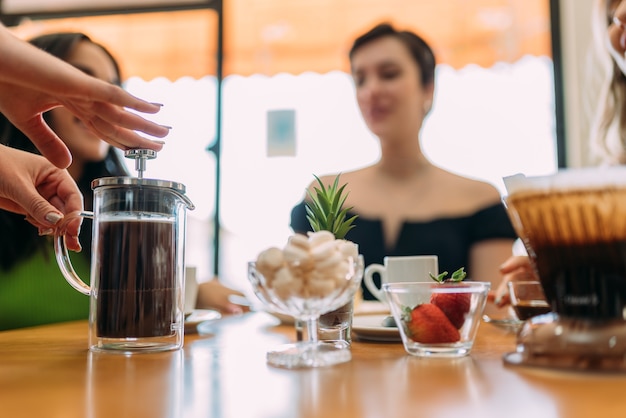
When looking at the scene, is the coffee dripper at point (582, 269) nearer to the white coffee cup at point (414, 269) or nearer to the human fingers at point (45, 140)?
the white coffee cup at point (414, 269)

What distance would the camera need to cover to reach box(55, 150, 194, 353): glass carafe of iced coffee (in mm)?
740

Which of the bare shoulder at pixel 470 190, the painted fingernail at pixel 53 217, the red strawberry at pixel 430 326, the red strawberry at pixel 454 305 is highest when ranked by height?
the bare shoulder at pixel 470 190

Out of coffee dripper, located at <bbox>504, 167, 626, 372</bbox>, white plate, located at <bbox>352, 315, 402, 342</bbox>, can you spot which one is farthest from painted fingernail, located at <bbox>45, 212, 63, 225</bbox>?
coffee dripper, located at <bbox>504, 167, 626, 372</bbox>

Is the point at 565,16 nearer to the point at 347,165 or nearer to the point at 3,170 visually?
the point at 347,165

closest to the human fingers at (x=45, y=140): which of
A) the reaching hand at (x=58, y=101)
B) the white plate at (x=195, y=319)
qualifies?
the reaching hand at (x=58, y=101)

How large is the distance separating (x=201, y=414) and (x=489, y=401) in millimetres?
231

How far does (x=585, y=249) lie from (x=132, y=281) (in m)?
0.54

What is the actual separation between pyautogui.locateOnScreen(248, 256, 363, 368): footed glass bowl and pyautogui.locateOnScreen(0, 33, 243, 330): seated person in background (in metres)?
0.95

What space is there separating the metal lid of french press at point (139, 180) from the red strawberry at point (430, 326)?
14.3 inches

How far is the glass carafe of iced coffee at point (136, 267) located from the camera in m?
0.74

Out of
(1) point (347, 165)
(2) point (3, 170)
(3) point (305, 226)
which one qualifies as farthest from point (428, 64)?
(2) point (3, 170)

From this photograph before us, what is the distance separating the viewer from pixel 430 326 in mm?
694

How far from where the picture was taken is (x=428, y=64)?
2.90m

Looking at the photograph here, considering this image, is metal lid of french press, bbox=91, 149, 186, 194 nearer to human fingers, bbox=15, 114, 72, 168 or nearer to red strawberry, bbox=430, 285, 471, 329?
human fingers, bbox=15, 114, 72, 168
